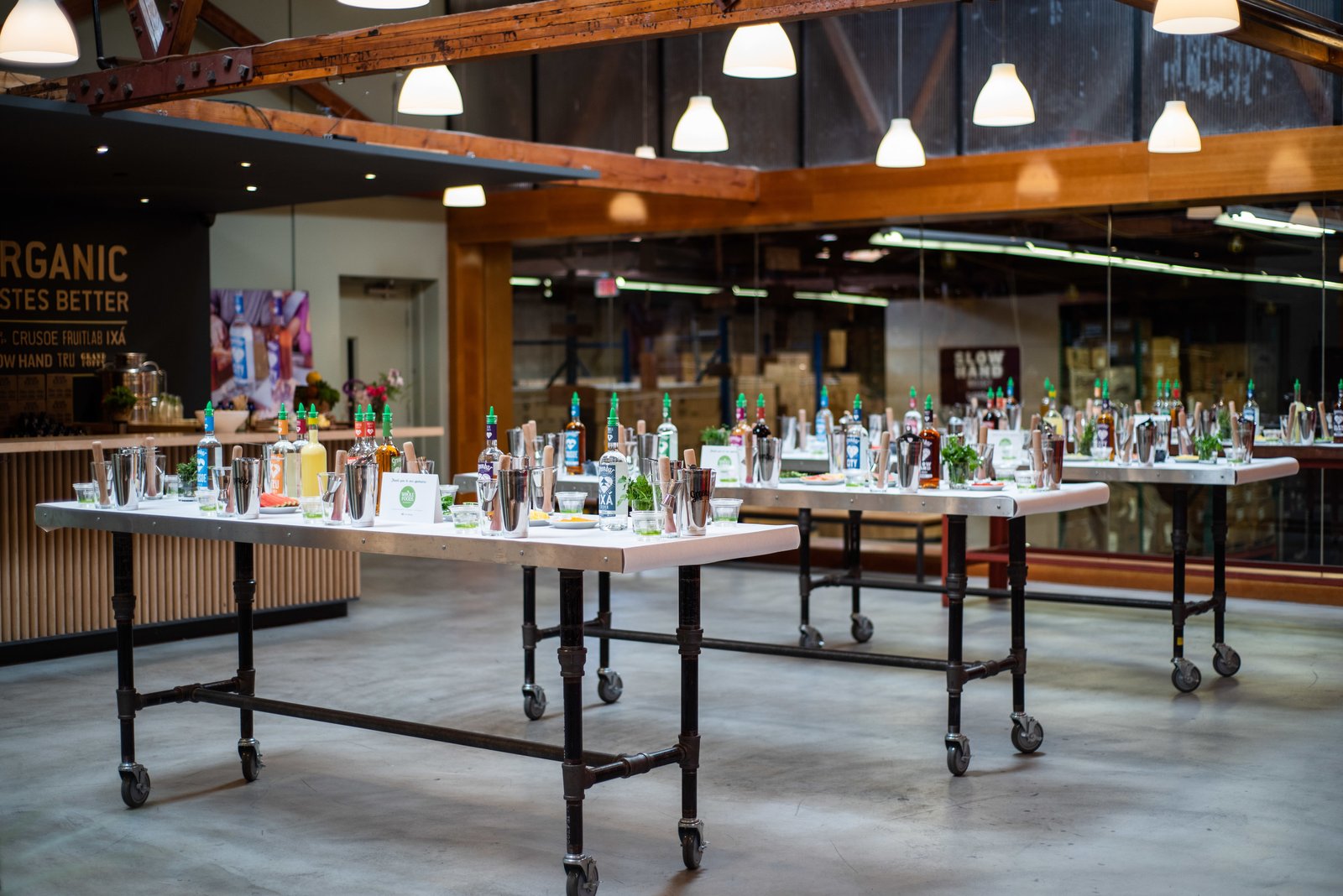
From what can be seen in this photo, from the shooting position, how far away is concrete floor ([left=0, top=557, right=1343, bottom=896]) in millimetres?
4066

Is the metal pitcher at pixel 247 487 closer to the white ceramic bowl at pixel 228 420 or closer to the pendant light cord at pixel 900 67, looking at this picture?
the white ceramic bowl at pixel 228 420

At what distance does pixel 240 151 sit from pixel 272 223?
14.9ft

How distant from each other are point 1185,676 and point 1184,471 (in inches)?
35.0

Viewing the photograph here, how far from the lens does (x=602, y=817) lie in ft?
15.1

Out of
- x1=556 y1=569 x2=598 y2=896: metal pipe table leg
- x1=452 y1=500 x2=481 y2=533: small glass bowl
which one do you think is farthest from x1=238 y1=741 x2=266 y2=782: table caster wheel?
x1=556 y1=569 x2=598 y2=896: metal pipe table leg

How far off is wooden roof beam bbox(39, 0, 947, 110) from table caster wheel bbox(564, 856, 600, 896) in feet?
9.39

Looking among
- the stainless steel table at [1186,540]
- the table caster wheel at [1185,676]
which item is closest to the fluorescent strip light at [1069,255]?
the stainless steel table at [1186,540]

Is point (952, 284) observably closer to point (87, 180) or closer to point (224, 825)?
point (87, 180)

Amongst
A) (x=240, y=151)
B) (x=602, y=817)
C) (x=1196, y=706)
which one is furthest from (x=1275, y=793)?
(x=240, y=151)

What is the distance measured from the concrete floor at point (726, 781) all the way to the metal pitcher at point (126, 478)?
0.97m

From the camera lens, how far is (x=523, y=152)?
9680 millimetres

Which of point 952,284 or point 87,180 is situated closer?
point 87,180

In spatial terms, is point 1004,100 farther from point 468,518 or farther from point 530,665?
point 468,518

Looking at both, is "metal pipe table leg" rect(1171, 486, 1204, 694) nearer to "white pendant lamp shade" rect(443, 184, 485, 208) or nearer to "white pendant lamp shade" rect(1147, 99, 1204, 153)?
"white pendant lamp shade" rect(1147, 99, 1204, 153)
